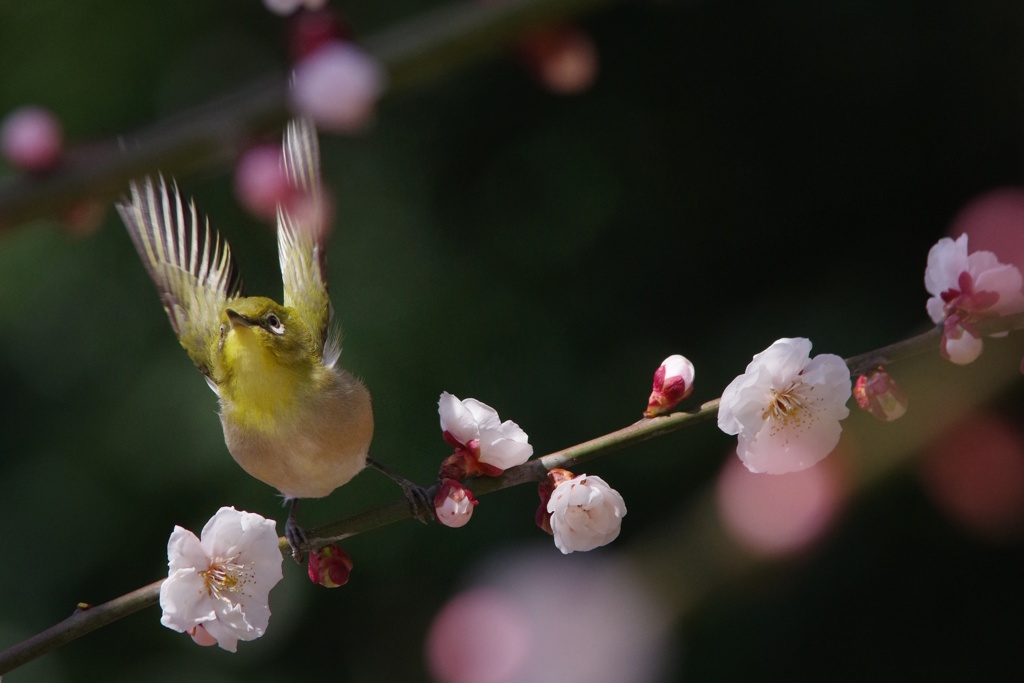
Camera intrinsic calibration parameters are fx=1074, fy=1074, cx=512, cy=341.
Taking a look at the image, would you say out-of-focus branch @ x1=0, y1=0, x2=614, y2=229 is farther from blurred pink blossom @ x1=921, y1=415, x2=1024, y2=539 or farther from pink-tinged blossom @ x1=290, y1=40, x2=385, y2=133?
blurred pink blossom @ x1=921, y1=415, x2=1024, y2=539

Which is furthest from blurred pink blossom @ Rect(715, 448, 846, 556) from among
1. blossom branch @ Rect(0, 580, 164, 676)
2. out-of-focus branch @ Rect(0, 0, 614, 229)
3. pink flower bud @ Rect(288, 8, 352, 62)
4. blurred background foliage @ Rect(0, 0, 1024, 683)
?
out-of-focus branch @ Rect(0, 0, 614, 229)

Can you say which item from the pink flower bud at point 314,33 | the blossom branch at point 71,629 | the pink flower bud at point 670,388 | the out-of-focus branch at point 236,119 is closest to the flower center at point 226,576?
the blossom branch at point 71,629

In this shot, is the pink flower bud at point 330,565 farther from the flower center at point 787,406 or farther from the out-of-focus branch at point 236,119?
the out-of-focus branch at point 236,119

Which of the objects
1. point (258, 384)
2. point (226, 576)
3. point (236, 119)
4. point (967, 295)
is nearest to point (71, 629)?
point (226, 576)

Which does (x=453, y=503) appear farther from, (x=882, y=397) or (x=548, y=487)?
(x=882, y=397)

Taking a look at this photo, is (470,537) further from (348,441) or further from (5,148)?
(5,148)

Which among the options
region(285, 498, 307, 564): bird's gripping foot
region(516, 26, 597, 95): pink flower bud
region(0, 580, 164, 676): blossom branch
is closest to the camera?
region(516, 26, 597, 95): pink flower bud
